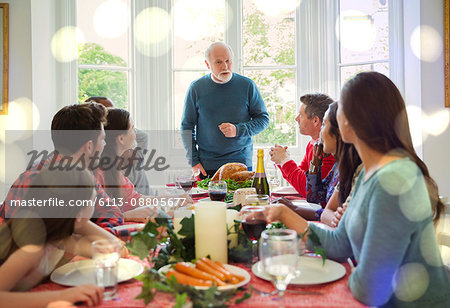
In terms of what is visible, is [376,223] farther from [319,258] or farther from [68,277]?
[68,277]

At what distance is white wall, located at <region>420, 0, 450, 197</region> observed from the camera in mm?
3324

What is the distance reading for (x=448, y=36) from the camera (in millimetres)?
3254

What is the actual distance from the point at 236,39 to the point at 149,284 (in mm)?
3712

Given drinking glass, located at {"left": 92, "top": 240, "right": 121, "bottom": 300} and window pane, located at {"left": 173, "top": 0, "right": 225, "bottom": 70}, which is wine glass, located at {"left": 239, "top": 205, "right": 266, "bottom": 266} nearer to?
drinking glass, located at {"left": 92, "top": 240, "right": 121, "bottom": 300}

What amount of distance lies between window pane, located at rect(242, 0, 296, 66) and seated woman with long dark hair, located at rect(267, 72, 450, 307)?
3.29m

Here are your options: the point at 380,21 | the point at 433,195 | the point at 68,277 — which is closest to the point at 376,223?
the point at 433,195

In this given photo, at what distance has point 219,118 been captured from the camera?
3.73m

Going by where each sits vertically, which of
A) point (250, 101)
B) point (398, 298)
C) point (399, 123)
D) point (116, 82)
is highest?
point (116, 82)

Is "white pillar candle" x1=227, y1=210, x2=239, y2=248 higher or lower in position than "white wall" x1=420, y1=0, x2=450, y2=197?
lower

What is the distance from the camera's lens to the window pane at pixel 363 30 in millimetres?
3975

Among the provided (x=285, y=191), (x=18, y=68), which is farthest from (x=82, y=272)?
(x=18, y=68)

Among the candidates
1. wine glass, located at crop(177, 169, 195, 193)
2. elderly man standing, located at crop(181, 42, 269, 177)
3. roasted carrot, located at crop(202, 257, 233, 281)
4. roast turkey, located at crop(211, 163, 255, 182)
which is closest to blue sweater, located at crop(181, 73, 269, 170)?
elderly man standing, located at crop(181, 42, 269, 177)

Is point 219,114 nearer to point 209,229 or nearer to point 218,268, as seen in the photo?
point 209,229

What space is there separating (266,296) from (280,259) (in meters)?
0.10
